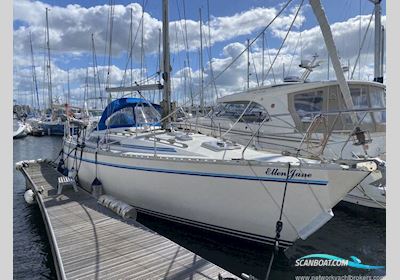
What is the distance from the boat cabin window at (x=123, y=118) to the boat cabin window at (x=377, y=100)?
7.82 metres

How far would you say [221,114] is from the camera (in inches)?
535

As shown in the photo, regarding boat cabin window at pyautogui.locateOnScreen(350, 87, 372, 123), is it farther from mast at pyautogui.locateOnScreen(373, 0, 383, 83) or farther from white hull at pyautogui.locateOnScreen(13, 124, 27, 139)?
white hull at pyautogui.locateOnScreen(13, 124, 27, 139)

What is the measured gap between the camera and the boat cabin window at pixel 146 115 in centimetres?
1018

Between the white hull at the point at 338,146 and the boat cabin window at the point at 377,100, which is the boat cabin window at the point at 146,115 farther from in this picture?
the boat cabin window at the point at 377,100

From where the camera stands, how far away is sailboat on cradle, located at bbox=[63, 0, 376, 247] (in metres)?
5.52

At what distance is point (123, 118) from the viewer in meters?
10.2

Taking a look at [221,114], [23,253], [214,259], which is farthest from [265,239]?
[221,114]

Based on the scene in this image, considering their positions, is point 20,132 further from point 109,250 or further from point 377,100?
point 377,100

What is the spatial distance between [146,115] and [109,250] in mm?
5575

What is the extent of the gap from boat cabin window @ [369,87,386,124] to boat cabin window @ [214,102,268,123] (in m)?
3.43

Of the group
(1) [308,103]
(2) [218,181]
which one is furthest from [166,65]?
(1) [308,103]

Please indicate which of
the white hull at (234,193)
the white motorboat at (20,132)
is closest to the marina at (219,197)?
the white hull at (234,193)

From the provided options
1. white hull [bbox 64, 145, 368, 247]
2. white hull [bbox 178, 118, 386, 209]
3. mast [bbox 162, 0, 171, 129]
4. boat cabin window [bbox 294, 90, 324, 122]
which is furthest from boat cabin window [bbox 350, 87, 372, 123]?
mast [bbox 162, 0, 171, 129]

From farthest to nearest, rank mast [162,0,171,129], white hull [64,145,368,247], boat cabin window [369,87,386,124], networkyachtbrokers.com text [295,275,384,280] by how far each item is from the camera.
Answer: boat cabin window [369,87,386,124], mast [162,0,171,129], networkyachtbrokers.com text [295,275,384,280], white hull [64,145,368,247]
